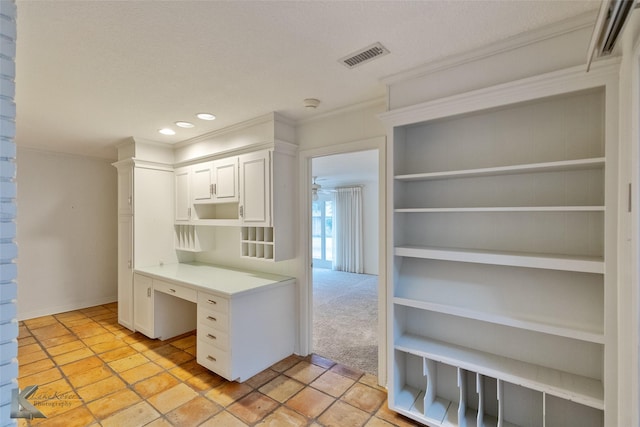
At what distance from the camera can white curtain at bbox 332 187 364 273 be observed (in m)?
7.72

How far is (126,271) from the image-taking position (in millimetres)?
3785

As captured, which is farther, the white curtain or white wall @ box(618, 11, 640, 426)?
the white curtain

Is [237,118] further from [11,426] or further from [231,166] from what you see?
[11,426]

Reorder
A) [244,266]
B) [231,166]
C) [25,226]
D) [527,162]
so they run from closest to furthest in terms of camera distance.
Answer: [527,162] → [231,166] → [244,266] → [25,226]

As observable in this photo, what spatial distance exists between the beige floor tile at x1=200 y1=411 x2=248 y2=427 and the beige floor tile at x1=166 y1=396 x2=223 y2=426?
0.05m

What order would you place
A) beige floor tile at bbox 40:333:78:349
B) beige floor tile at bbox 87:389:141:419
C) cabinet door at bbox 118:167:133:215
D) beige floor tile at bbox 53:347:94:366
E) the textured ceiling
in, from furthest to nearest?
cabinet door at bbox 118:167:133:215 < beige floor tile at bbox 40:333:78:349 < beige floor tile at bbox 53:347:94:366 < beige floor tile at bbox 87:389:141:419 < the textured ceiling

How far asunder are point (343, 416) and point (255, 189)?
2.04 meters

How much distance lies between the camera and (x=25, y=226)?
4.14 meters

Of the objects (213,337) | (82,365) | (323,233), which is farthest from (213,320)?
(323,233)

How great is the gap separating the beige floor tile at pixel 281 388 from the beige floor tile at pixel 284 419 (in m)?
0.14

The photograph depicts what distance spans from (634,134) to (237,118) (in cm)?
276

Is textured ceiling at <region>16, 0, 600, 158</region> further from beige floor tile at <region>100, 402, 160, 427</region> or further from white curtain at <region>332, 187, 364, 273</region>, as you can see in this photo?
white curtain at <region>332, 187, 364, 273</region>

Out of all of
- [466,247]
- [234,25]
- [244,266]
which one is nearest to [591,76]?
[466,247]

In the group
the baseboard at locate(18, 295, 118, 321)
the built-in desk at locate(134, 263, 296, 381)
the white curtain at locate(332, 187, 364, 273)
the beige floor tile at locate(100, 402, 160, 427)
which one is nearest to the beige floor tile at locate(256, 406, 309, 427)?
the built-in desk at locate(134, 263, 296, 381)
